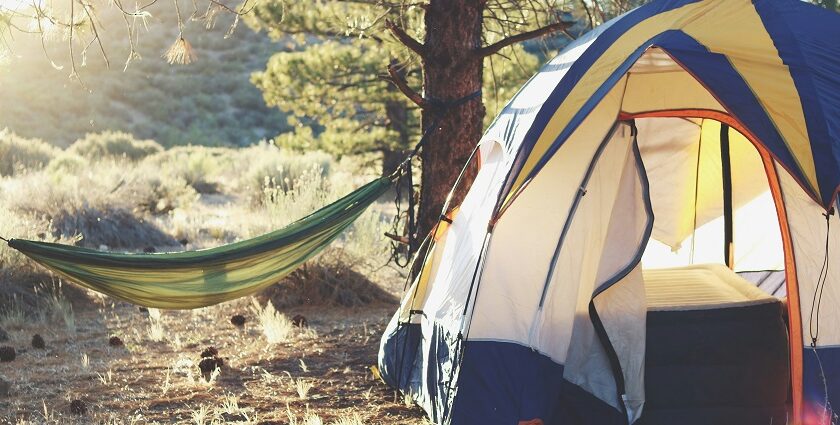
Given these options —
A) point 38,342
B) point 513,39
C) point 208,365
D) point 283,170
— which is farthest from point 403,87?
point 283,170

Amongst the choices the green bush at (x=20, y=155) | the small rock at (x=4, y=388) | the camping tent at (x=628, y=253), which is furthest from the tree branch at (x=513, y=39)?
the green bush at (x=20, y=155)

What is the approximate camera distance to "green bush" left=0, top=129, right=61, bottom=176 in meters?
13.1

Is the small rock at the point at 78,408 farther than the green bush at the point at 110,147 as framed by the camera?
No

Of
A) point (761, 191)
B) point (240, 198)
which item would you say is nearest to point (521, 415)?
point (761, 191)

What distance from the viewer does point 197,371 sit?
5.16 meters

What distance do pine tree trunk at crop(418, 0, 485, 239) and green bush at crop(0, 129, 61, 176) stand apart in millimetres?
8859

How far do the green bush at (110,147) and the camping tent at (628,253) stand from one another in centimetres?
1378

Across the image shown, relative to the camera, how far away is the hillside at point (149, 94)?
25.8 meters

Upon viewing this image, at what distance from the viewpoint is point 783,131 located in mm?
3502

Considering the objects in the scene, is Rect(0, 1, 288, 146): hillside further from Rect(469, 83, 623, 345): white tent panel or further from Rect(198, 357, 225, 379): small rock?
Rect(469, 83, 623, 345): white tent panel

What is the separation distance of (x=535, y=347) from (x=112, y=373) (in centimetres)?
251

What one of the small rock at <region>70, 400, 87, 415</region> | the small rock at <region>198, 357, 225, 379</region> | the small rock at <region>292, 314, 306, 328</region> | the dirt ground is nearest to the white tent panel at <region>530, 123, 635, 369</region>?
the dirt ground

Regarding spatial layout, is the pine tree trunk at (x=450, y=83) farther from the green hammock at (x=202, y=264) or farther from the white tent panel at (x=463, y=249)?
the white tent panel at (x=463, y=249)

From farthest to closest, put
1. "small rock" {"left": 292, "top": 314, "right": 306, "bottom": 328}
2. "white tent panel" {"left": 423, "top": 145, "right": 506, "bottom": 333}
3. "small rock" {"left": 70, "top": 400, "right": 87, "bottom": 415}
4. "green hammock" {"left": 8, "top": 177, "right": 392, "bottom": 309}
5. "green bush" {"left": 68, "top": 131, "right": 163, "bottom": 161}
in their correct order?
1. "green bush" {"left": 68, "top": 131, "right": 163, "bottom": 161}
2. "small rock" {"left": 292, "top": 314, "right": 306, "bottom": 328}
3. "small rock" {"left": 70, "top": 400, "right": 87, "bottom": 415}
4. "green hammock" {"left": 8, "top": 177, "right": 392, "bottom": 309}
5. "white tent panel" {"left": 423, "top": 145, "right": 506, "bottom": 333}
